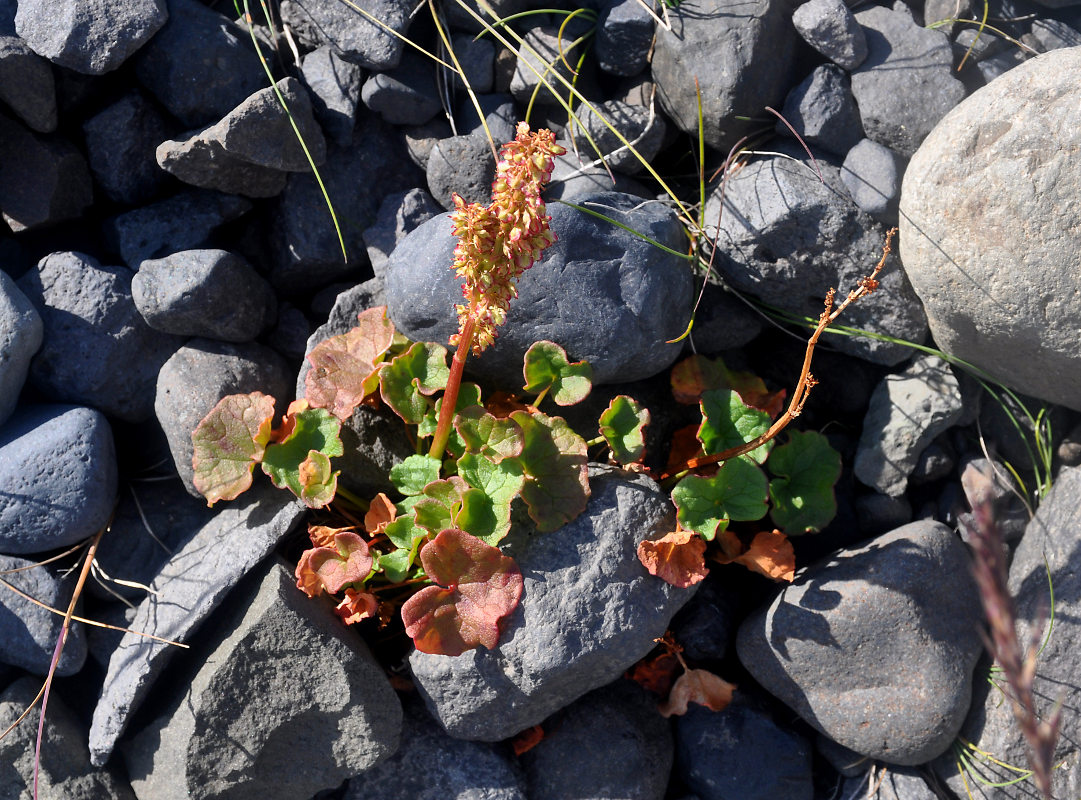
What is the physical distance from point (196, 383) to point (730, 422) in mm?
2022

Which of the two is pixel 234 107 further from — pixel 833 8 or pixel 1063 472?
pixel 1063 472

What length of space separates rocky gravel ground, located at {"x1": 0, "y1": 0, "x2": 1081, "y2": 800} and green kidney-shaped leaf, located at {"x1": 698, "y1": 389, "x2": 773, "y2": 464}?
244 millimetres

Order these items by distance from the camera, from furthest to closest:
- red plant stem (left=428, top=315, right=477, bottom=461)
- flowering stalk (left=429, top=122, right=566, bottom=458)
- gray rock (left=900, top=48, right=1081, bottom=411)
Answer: gray rock (left=900, top=48, right=1081, bottom=411), red plant stem (left=428, top=315, right=477, bottom=461), flowering stalk (left=429, top=122, right=566, bottom=458)

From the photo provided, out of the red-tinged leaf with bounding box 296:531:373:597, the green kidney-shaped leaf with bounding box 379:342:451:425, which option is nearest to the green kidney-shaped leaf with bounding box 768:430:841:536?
the green kidney-shaped leaf with bounding box 379:342:451:425

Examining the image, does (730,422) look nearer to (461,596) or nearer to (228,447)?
(461,596)

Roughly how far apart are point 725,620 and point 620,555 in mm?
697

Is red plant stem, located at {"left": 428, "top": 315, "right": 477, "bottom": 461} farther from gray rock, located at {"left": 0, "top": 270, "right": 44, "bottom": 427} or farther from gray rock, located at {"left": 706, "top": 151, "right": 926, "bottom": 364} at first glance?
gray rock, located at {"left": 0, "top": 270, "right": 44, "bottom": 427}

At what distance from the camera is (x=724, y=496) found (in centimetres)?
309

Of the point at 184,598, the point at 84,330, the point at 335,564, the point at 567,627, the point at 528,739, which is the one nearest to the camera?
the point at 567,627

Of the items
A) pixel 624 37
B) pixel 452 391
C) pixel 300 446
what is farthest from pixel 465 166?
pixel 300 446

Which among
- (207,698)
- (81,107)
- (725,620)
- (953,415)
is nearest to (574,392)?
(725,620)

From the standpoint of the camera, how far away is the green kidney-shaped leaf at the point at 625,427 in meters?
3.13

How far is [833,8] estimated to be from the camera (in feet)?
10.1

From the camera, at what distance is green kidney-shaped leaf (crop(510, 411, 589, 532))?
9.97 feet
